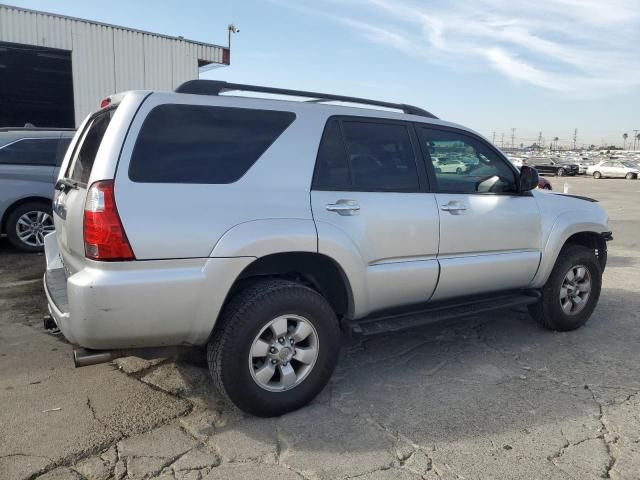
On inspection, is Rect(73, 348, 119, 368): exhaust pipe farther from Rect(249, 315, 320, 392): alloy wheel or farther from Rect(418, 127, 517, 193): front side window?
Rect(418, 127, 517, 193): front side window

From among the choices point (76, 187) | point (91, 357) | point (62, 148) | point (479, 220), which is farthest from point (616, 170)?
point (91, 357)

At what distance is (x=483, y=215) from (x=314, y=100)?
5.07 feet

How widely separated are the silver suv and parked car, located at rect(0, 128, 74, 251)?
4368 millimetres

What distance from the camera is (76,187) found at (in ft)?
10.6

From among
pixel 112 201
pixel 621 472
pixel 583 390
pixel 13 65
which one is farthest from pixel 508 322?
pixel 13 65

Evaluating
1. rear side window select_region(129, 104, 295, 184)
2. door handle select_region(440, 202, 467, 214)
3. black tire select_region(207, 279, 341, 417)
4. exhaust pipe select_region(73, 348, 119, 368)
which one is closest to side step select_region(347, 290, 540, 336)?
black tire select_region(207, 279, 341, 417)

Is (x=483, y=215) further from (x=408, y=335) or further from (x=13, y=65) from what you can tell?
(x=13, y=65)

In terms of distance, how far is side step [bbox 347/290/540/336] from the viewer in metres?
3.67

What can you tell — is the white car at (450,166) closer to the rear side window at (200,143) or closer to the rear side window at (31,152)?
the rear side window at (200,143)

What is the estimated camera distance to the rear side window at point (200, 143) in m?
2.93

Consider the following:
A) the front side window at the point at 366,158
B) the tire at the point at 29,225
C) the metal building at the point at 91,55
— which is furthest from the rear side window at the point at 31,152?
the metal building at the point at 91,55

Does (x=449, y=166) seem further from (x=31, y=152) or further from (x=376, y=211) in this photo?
(x=31, y=152)

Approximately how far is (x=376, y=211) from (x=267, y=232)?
815 millimetres

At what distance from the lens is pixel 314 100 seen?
3703mm
